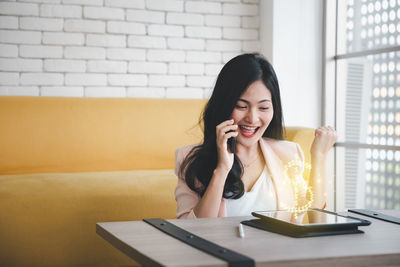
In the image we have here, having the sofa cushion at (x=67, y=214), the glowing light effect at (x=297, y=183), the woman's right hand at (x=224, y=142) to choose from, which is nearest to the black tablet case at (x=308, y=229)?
the woman's right hand at (x=224, y=142)

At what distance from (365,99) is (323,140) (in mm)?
1919

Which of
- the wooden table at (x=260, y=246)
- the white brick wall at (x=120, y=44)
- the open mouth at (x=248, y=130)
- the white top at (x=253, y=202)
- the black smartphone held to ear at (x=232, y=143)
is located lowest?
the white top at (x=253, y=202)

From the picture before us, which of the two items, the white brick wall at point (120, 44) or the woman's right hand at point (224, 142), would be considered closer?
the woman's right hand at point (224, 142)

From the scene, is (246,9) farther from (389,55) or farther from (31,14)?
(31,14)

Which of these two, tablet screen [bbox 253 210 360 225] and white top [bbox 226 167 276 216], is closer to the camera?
tablet screen [bbox 253 210 360 225]

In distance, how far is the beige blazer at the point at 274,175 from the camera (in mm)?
1773

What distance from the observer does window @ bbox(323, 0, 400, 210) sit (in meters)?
3.34

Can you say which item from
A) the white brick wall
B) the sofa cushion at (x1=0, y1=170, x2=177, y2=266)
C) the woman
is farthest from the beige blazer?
the white brick wall

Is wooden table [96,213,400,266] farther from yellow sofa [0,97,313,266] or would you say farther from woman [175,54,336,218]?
yellow sofa [0,97,313,266]

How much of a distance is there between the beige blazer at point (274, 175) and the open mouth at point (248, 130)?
100 millimetres

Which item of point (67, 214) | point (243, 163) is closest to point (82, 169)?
point (67, 214)

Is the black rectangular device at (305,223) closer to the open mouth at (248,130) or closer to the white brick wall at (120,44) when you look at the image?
the open mouth at (248,130)

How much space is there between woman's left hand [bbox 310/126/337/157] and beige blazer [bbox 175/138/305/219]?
160 millimetres

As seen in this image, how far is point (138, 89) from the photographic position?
3.60 metres
